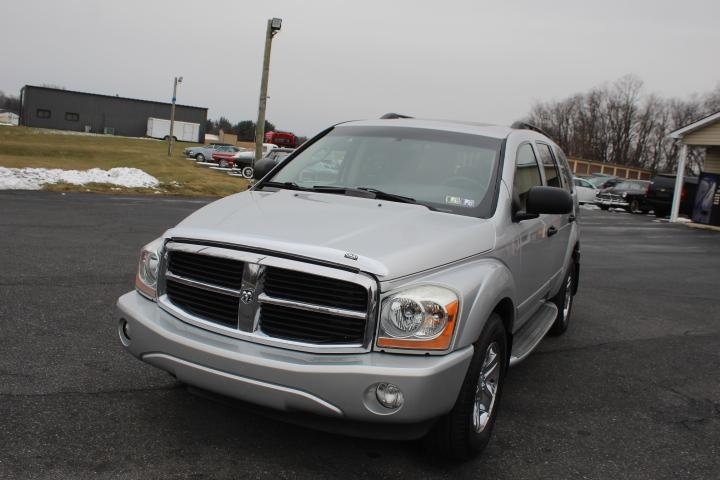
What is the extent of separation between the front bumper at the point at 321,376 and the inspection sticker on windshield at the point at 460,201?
1207 mm

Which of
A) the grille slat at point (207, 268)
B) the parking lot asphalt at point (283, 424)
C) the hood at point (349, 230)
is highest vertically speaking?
the hood at point (349, 230)

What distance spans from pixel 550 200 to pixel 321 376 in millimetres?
2054

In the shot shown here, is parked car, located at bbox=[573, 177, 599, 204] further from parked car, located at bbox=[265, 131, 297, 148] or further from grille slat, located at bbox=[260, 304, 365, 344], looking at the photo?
parked car, located at bbox=[265, 131, 297, 148]

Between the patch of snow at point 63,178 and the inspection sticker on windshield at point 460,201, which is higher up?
the inspection sticker on windshield at point 460,201

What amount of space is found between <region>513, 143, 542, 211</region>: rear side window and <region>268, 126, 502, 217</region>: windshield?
0.70 ft

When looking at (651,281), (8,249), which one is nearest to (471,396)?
(8,249)

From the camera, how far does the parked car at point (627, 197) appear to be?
32.0 metres

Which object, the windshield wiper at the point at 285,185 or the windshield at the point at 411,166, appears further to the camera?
the windshield wiper at the point at 285,185

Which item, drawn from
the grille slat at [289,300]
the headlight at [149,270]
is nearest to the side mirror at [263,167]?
the headlight at [149,270]

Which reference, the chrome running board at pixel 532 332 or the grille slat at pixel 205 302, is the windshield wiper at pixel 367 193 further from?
the grille slat at pixel 205 302

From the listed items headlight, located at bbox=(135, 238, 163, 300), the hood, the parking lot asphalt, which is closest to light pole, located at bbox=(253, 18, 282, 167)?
the parking lot asphalt

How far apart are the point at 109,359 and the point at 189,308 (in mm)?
1653

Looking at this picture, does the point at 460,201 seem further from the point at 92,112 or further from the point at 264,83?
the point at 92,112

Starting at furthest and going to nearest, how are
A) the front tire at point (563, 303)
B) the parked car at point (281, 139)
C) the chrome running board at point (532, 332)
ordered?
the parked car at point (281, 139) < the front tire at point (563, 303) < the chrome running board at point (532, 332)
